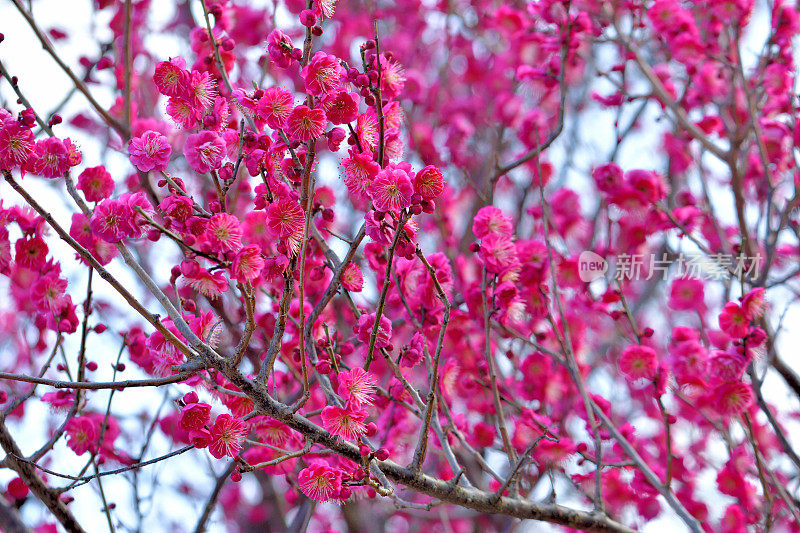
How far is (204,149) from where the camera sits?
171 centimetres

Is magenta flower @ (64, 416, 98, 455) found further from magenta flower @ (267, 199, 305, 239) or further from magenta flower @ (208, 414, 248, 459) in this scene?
magenta flower @ (267, 199, 305, 239)

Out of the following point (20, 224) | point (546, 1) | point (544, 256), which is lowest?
point (20, 224)

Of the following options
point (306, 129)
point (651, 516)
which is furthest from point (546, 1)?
point (651, 516)

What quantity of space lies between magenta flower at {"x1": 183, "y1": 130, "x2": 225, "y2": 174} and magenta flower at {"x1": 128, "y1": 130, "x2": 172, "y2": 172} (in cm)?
6

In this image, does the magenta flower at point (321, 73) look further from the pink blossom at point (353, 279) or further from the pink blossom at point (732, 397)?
the pink blossom at point (732, 397)

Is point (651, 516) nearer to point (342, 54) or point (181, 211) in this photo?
point (181, 211)

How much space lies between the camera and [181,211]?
1654mm

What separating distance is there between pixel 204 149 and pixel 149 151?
0.14m

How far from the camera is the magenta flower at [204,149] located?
5.61 feet

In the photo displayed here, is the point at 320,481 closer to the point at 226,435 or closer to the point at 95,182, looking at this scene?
the point at 226,435

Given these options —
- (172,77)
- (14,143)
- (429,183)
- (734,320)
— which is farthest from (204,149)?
(734,320)

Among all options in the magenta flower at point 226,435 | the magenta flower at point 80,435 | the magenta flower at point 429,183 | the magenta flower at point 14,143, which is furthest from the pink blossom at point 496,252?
the magenta flower at point 80,435

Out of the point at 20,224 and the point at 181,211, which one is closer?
the point at 181,211

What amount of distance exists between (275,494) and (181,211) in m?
2.63
